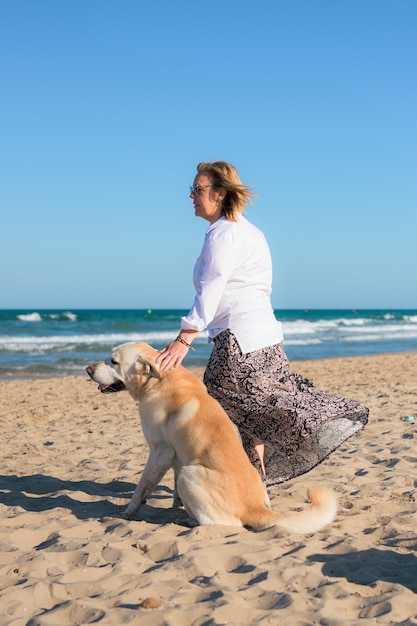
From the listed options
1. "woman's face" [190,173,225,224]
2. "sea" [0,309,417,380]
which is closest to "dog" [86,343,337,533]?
"woman's face" [190,173,225,224]

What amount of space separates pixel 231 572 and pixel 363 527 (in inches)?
44.6

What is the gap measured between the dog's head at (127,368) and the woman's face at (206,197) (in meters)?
0.91

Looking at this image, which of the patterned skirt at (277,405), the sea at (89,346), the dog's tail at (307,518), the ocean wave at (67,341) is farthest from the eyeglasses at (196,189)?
the ocean wave at (67,341)

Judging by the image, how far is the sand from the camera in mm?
2830

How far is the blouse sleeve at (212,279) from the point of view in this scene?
386cm

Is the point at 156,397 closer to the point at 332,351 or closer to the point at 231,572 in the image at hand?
the point at 231,572

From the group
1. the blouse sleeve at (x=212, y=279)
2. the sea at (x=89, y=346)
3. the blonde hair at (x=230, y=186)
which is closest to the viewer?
the blouse sleeve at (x=212, y=279)

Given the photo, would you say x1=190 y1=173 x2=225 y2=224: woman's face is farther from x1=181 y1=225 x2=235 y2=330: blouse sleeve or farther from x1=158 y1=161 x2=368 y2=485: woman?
x1=181 y1=225 x2=235 y2=330: blouse sleeve

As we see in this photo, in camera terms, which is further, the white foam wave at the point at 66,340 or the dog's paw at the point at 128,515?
the white foam wave at the point at 66,340

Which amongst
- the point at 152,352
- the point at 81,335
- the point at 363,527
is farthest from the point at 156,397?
the point at 81,335

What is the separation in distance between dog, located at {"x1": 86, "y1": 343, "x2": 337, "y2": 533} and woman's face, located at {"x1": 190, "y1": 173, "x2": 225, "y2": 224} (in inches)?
36.6

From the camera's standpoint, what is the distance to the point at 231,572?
3.27m

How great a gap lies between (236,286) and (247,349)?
1.32ft

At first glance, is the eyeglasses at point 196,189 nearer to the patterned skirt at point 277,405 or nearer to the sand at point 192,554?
the patterned skirt at point 277,405
